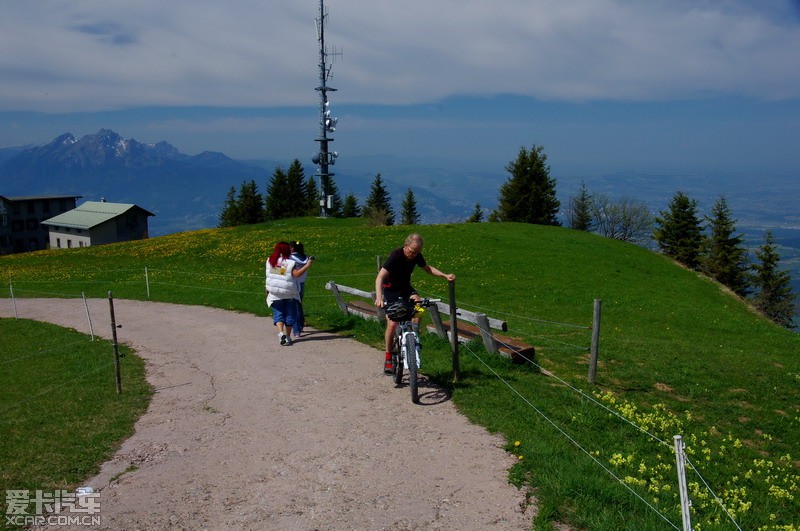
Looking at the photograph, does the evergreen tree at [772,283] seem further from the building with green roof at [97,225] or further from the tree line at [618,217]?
the building with green roof at [97,225]

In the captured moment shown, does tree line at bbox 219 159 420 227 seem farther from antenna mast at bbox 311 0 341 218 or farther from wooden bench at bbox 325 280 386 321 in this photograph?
wooden bench at bbox 325 280 386 321

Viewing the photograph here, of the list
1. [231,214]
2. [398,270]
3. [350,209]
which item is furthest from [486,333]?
[231,214]

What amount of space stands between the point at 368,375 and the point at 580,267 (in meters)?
23.0

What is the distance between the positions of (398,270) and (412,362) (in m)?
1.52

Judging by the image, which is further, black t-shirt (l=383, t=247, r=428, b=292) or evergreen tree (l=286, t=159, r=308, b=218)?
evergreen tree (l=286, t=159, r=308, b=218)

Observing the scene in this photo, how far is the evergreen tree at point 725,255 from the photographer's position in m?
60.0

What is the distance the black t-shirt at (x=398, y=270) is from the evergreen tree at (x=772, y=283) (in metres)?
59.1

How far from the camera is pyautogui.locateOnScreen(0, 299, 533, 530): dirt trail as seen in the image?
20.2 feet

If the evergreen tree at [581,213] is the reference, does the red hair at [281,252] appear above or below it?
above

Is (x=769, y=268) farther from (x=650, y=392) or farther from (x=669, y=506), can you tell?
(x=669, y=506)

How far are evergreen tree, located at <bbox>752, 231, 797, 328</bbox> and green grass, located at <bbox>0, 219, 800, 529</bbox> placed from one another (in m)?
28.6

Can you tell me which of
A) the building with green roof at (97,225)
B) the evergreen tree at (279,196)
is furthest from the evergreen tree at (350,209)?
the building with green roof at (97,225)

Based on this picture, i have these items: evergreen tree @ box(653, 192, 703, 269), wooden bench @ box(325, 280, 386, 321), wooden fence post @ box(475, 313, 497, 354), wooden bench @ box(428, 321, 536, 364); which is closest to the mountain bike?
wooden fence post @ box(475, 313, 497, 354)

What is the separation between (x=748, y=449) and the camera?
30.2 feet
